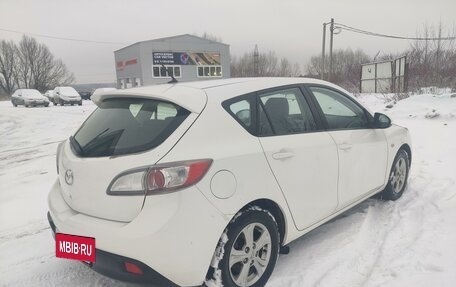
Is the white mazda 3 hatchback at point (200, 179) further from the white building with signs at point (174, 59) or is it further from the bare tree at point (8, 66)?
the bare tree at point (8, 66)

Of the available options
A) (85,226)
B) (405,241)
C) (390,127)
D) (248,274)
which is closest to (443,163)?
(390,127)

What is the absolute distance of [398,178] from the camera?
15.4 feet

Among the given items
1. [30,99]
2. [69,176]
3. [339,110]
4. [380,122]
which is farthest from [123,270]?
[30,99]

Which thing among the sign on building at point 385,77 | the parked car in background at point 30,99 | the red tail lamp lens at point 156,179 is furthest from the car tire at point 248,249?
the parked car in background at point 30,99

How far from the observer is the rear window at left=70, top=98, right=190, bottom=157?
8.01 ft

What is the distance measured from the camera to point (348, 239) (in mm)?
3611

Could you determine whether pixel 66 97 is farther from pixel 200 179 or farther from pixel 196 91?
pixel 200 179

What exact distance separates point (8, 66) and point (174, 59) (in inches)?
1691

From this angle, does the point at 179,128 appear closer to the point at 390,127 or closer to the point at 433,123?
the point at 390,127

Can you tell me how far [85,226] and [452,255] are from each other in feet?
9.95

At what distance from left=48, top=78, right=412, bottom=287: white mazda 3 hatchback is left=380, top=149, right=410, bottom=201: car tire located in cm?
130

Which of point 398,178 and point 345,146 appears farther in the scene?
point 398,178

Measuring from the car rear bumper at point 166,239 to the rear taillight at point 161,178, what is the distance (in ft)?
0.18

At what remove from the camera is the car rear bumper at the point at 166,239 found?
2.21m
